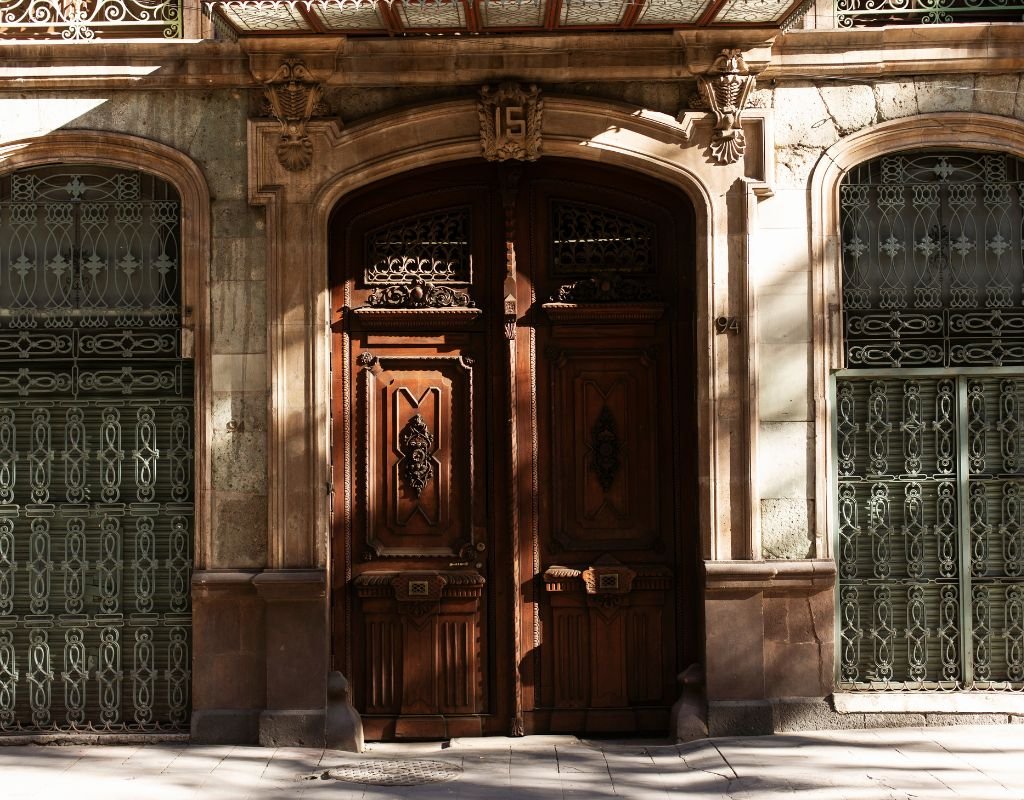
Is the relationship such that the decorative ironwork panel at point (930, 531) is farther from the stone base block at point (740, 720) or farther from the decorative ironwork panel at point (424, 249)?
the decorative ironwork panel at point (424, 249)

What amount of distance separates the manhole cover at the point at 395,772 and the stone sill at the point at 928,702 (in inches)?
96.3

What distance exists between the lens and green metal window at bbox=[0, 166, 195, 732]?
746 centimetres

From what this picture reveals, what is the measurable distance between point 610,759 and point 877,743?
5.20 ft

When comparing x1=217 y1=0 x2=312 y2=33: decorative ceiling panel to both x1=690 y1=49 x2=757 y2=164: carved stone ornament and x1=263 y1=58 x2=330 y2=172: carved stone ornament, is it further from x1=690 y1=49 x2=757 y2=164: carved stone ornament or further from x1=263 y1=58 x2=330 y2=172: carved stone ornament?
x1=690 y1=49 x2=757 y2=164: carved stone ornament

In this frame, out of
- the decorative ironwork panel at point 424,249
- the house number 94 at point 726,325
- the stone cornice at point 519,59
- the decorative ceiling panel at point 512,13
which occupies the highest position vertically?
the decorative ceiling panel at point 512,13

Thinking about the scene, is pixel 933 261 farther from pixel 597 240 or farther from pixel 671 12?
pixel 671 12

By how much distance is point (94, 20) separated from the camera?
7496 mm

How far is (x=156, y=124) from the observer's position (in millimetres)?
7461

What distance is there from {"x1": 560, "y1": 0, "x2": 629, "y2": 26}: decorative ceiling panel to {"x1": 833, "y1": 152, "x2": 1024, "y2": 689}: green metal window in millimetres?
1872

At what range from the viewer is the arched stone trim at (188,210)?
734 centimetres

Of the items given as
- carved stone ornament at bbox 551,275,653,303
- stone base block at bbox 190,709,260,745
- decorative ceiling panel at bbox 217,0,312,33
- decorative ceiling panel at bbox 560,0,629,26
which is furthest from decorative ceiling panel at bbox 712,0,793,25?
stone base block at bbox 190,709,260,745

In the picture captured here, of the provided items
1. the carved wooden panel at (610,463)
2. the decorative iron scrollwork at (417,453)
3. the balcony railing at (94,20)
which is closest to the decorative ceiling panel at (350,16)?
the balcony railing at (94,20)

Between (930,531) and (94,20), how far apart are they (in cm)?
619

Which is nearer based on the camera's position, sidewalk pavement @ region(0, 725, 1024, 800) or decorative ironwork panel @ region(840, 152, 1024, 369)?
sidewalk pavement @ region(0, 725, 1024, 800)
